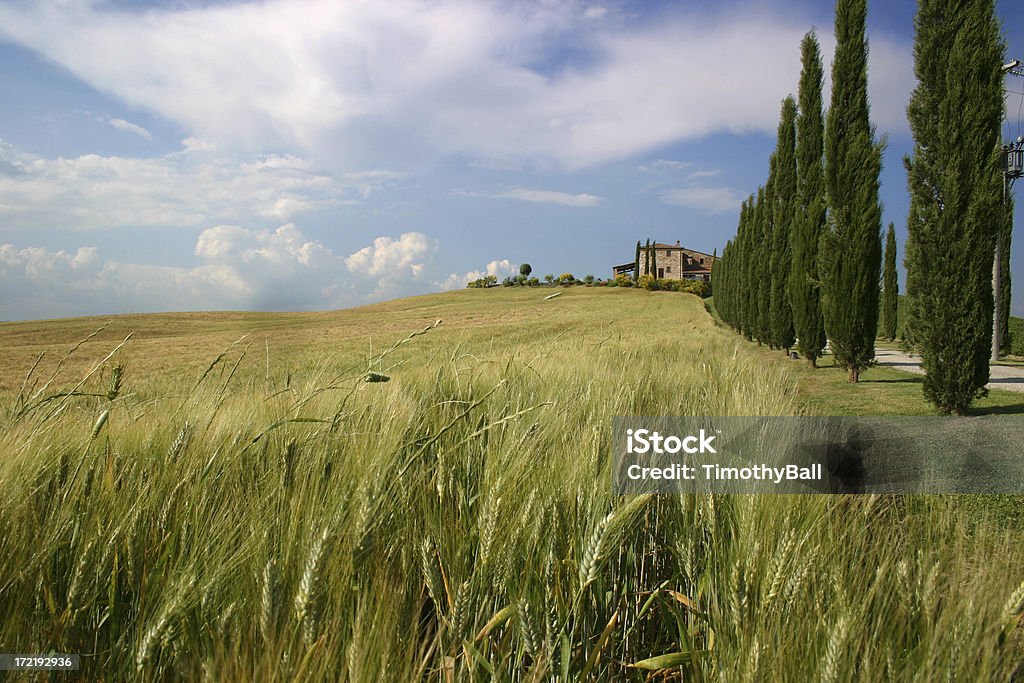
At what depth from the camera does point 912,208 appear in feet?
28.5

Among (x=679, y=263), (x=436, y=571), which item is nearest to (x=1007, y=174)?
→ (x=436, y=571)

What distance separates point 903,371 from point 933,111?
6.78 meters

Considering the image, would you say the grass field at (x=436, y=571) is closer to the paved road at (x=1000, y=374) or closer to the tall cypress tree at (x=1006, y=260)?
the paved road at (x=1000, y=374)

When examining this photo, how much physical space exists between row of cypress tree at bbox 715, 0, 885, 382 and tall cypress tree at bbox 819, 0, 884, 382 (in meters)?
0.02

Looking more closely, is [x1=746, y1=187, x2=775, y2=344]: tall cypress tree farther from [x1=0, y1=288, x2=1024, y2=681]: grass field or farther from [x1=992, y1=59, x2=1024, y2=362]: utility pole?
[x1=0, y1=288, x2=1024, y2=681]: grass field

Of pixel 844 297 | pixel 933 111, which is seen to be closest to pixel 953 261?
pixel 933 111

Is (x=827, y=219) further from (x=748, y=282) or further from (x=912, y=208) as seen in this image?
(x=748, y=282)

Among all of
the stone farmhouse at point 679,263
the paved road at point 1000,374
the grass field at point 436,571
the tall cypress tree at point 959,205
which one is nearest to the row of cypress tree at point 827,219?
the paved road at point 1000,374

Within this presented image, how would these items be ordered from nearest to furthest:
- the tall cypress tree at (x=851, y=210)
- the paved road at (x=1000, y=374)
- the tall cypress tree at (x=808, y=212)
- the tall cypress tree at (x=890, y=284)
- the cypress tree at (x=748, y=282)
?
the paved road at (x=1000, y=374) < the tall cypress tree at (x=851, y=210) < the tall cypress tree at (x=808, y=212) < the cypress tree at (x=748, y=282) < the tall cypress tree at (x=890, y=284)

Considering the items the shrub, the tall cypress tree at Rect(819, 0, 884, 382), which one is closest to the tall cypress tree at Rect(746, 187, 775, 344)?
the tall cypress tree at Rect(819, 0, 884, 382)

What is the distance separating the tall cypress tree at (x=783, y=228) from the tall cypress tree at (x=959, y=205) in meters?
7.74

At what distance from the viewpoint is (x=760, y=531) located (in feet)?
4.52

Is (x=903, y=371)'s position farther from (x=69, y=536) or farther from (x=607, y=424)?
(x=69, y=536)

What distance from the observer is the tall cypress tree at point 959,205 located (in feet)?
25.7
